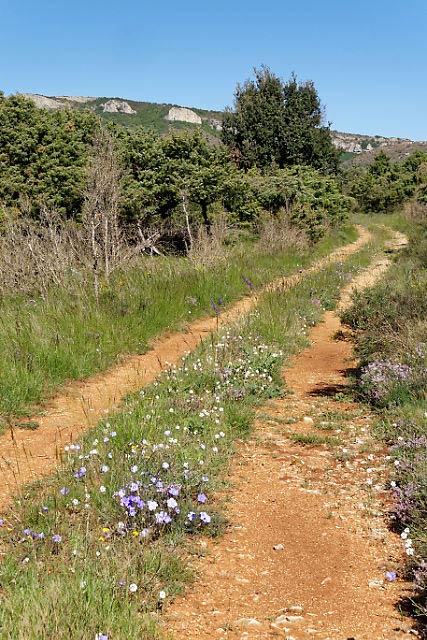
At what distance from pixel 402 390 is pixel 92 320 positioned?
4275mm

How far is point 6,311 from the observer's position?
322 inches

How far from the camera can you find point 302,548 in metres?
3.49

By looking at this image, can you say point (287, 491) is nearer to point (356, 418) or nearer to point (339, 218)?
point (356, 418)

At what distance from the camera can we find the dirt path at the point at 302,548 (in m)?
2.79

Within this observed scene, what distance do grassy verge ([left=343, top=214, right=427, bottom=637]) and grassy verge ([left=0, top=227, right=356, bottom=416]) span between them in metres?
2.96

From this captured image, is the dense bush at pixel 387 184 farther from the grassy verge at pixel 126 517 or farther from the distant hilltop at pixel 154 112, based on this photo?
the distant hilltop at pixel 154 112

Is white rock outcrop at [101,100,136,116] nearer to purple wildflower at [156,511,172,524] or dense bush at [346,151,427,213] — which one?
dense bush at [346,151,427,213]

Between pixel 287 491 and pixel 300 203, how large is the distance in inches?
665

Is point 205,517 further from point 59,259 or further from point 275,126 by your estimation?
point 275,126

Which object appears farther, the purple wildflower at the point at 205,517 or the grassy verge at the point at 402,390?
the grassy verge at the point at 402,390

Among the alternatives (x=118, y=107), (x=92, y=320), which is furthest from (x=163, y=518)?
(x=118, y=107)

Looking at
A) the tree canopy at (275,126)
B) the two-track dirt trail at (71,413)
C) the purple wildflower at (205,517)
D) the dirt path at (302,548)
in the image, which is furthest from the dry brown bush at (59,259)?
the tree canopy at (275,126)

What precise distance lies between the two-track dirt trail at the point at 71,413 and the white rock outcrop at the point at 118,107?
389 feet

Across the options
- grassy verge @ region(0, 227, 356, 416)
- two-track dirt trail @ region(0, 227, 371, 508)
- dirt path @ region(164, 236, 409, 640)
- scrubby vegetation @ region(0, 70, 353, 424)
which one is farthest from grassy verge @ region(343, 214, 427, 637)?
scrubby vegetation @ region(0, 70, 353, 424)
